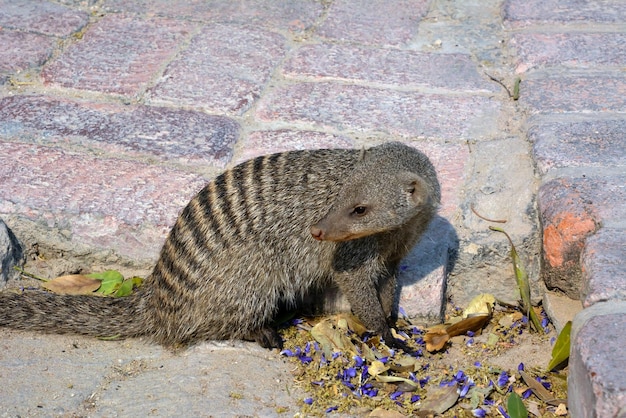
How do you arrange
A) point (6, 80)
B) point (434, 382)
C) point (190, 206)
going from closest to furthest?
point (434, 382)
point (190, 206)
point (6, 80)

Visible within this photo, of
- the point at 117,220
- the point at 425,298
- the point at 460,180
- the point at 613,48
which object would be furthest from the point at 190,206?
the point at 613,48

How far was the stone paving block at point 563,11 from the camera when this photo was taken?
14.3 feet

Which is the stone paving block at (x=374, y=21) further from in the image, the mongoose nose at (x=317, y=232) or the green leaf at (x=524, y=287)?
the mongoose nose at (x=317, y=232)

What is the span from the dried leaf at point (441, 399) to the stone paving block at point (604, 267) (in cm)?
47

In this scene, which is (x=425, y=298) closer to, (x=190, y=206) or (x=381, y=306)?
(x=381, y=306)

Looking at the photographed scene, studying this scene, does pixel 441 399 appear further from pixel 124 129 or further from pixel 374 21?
pixel 374 21

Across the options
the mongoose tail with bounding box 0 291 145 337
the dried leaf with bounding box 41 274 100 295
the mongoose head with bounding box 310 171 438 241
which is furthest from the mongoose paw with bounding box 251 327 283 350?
the dried leaf with bounding box 41 274 100 295

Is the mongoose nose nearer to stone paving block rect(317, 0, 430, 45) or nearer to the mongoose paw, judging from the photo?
the mongoose paw

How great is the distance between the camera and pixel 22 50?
402 cm

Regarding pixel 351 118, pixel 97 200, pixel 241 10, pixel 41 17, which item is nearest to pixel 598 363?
pixel 351 118

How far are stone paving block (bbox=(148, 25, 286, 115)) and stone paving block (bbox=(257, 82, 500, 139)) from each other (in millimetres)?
136

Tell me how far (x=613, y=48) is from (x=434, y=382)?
2263 mm

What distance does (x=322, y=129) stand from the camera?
140 inches

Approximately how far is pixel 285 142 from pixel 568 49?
1.58 meters
